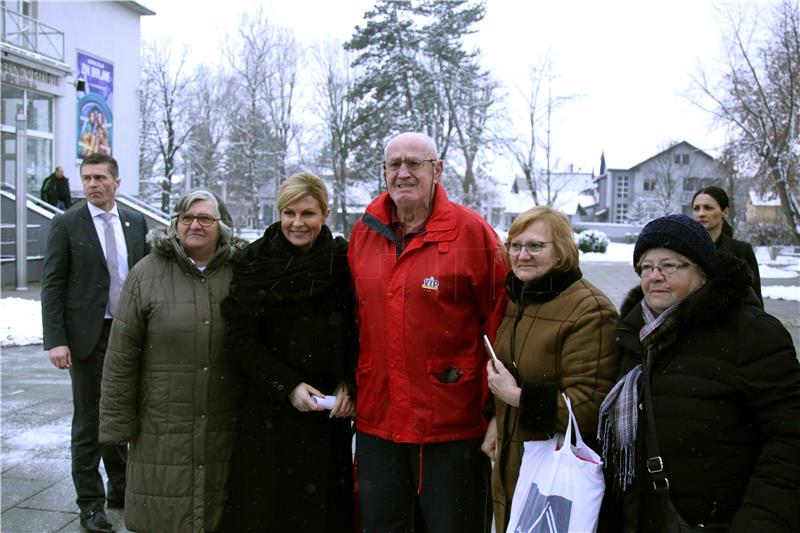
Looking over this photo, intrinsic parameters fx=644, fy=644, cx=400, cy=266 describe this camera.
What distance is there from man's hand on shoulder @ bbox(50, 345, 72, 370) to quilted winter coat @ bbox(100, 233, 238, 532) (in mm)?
867

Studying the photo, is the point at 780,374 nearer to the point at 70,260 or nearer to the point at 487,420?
the point at 487,420

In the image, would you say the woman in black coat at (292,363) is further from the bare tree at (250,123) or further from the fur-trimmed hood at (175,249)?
the bare tree at (250,123)

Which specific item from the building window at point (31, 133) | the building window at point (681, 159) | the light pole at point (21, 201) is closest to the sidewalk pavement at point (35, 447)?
the light pole at point (21, 201)

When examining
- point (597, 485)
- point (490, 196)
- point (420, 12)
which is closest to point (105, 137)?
point (420, 12)

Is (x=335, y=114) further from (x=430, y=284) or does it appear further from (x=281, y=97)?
(x=430, y=284)

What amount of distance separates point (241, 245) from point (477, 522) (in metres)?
1.92

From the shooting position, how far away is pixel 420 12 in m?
37.9

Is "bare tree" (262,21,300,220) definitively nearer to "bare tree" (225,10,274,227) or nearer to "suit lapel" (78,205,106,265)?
"bare tree" (225,10,274,227)

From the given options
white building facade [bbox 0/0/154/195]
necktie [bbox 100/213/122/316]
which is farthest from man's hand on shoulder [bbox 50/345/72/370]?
white building facade [bbox 0/0/154/195]

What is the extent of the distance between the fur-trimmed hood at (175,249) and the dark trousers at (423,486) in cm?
121

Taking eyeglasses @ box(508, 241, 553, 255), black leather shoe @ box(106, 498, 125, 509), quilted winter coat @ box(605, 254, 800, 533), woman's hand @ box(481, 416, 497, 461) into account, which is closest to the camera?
quilted winter coat @ box(605, 254, 800, 533)

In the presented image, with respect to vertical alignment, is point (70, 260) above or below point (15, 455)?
above

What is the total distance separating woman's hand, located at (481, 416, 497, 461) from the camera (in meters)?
2.92

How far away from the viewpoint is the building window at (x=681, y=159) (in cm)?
5841
